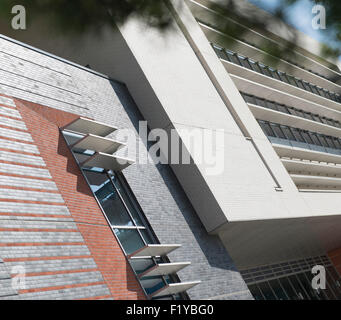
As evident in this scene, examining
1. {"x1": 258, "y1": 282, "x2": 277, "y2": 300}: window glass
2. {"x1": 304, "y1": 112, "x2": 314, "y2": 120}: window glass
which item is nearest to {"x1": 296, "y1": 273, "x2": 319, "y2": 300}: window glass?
{"x1": 258, "y1": 282, "x2": 277, "y2": 300}: window glass

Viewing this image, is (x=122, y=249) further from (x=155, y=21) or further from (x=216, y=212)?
(x=155, y=21)

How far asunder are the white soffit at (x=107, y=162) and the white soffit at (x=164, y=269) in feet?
9.71

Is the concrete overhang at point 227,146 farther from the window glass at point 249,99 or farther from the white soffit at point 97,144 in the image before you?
the window glass at point 249,99

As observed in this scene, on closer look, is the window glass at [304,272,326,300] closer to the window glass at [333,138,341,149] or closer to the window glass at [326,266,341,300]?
the window glass at [326,266,341,300]

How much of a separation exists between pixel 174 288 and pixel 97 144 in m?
4.17

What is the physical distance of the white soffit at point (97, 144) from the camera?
1010cm

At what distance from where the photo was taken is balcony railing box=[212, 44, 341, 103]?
21906 mm

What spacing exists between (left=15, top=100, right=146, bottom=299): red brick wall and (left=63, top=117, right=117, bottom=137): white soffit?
1.37 ft

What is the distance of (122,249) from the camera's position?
9.62 m

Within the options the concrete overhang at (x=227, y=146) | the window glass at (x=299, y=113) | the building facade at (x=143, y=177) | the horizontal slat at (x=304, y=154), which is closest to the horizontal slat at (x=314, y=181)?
the building facade at (x=143, y=177)

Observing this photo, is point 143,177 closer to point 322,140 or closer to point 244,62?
point 244,62

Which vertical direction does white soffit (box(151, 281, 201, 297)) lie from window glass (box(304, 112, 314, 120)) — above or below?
below
